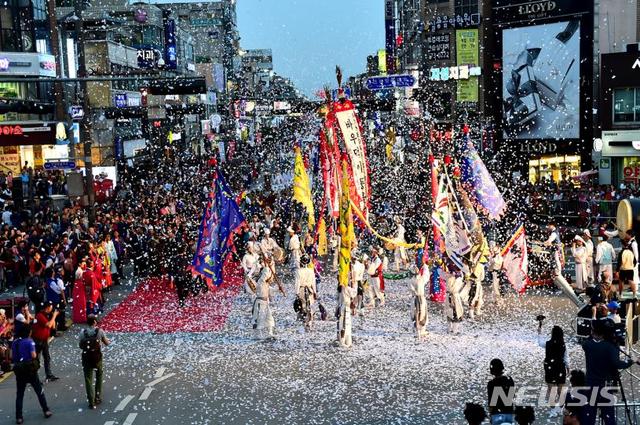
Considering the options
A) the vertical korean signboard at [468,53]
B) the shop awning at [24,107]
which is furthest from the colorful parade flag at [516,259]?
the vertical korean signboard at [468,53]

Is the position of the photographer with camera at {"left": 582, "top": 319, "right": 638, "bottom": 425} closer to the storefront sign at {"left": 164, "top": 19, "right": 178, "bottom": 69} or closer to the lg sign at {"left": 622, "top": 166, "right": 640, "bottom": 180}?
the lg sign at {"left": 622, "top": 166, "right": 640, "bottom": 180}

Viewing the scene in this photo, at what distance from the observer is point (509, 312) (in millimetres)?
17516

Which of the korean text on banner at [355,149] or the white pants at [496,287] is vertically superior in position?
the korean text on banner at [355,149]

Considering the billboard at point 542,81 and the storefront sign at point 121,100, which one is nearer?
the billboard at point 542,81

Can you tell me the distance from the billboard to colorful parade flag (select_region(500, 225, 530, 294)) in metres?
24.7

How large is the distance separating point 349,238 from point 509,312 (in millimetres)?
4236

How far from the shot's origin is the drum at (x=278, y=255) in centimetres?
2404

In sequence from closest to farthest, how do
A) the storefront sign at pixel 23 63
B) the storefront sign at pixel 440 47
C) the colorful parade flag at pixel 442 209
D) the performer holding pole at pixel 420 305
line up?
the performer holding pole at pixel 420 305
the colorful parade flag at pixel 442 209
the storefront sign at pixel 23 63
the storefront sign at pixel 440 47

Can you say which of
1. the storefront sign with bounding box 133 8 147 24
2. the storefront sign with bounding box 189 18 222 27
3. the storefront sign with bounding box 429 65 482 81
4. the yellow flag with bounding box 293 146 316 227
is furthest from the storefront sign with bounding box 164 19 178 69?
the yellow flag with bounding box 293 146 316 227

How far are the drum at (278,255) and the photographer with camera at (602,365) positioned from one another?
15245 mm

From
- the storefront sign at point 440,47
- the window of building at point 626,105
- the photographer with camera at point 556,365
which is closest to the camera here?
the photographer with camera at point 556,365

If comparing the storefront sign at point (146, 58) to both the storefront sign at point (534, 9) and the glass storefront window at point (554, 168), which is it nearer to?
the storefront sign at point (534, 9)

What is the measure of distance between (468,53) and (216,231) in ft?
127

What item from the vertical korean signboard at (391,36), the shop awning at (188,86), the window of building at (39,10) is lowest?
the shop awning at (188,86)
